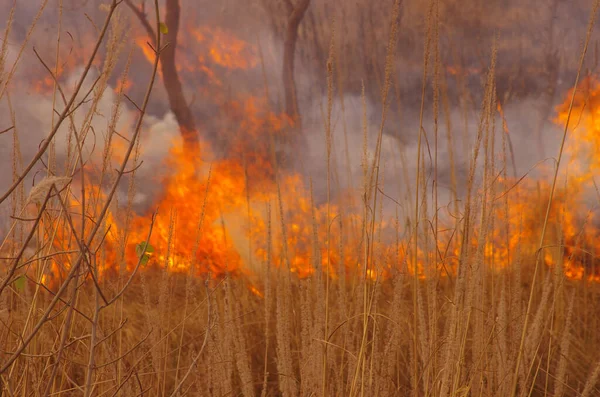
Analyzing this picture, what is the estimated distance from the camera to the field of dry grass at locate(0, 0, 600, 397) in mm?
860

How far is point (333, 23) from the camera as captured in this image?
3.42 ft

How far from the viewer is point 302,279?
2031 mm

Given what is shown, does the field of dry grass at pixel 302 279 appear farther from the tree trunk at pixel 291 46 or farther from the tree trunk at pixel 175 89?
the tree trunk at pixel 175 89

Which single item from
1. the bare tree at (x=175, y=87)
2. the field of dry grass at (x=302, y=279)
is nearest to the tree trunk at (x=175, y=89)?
the bare tree at (x=175, y=87)

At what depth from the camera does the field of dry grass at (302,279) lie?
2.82 feet

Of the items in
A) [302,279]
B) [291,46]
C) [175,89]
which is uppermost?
[291,46]

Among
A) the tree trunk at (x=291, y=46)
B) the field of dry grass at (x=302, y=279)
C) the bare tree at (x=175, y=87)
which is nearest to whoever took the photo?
the field of dry grass at (x=302, y=279)

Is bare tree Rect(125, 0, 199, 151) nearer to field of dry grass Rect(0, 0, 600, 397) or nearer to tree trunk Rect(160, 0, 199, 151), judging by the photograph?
tree trunk Rect(160, 0, 199, 151)

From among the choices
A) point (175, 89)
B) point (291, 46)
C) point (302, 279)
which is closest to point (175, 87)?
point (175, 89)

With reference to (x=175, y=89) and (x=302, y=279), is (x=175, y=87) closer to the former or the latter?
(x=175, y=89)

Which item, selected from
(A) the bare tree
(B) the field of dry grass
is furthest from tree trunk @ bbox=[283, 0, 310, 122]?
(A) the bare tree

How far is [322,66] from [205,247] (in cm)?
144

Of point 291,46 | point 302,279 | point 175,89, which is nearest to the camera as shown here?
point 302,279

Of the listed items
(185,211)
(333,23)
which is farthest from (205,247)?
(333,23)
